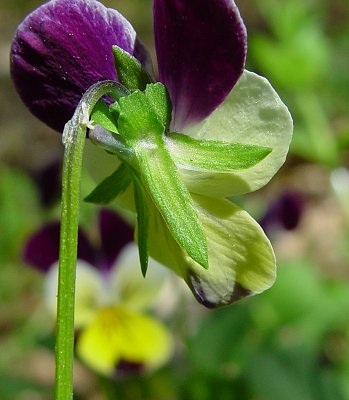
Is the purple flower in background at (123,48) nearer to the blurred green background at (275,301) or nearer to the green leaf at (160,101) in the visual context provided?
the green leaf at (160,101)

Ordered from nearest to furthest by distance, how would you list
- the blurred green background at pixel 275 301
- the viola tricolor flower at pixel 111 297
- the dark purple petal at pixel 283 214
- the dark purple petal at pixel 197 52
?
the dark purple petal at pixel 197 52, the viola tricolor flower at pixel 111 297, the blurred green background at pixel 275 301, the dark purple petal at pixel 283 214

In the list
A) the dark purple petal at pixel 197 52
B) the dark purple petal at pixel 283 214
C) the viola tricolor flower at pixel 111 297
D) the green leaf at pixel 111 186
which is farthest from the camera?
the dark purple petal at pixel 283 214

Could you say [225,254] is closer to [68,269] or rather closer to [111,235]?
[68,269]

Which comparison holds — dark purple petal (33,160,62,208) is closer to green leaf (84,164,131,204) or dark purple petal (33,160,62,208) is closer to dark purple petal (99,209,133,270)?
dark purple petal (99,209,133,270)

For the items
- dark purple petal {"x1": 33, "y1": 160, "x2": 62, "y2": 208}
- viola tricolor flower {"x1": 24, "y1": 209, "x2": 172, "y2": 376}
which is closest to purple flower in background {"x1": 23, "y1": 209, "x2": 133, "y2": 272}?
viola tricolor flower {"x1": 24, "y1": 209, "x2": 172, "y2": 376}

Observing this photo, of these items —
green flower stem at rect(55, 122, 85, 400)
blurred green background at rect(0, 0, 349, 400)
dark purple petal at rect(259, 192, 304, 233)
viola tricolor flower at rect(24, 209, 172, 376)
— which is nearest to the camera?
green flower stem at rect(55, 122, 85, 400)

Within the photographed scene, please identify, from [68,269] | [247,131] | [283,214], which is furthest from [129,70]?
[283,214]

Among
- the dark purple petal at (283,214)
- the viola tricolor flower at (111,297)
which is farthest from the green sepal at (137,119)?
the dark purple petal at (283,214)
